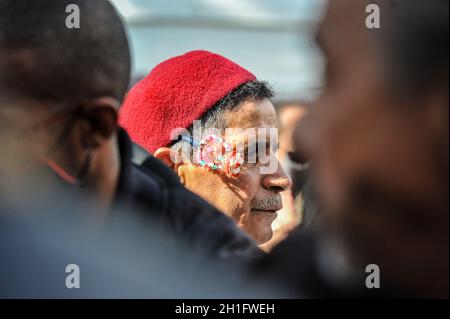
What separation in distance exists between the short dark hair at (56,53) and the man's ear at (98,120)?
2 cm

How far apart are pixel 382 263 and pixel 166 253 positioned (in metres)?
0.41

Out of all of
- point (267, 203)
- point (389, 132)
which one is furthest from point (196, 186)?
point (389, 132)

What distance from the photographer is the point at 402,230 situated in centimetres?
101

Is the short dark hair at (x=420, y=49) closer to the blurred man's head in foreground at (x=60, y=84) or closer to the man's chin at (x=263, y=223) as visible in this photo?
the blurred man's head in foreground at (x=60, y=84)

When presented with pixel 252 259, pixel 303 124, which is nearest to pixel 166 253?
pixel 252 259

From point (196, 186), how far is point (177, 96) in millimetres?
223

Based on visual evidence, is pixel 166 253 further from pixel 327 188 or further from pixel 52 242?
pixel 327 188

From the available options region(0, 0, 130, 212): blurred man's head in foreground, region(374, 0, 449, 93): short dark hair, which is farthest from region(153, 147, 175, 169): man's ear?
region(374, 0, 449, 93): short dark hair

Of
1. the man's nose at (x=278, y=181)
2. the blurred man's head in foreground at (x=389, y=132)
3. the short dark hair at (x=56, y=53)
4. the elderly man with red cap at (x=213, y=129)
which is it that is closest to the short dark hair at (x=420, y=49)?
the blurred man's head in foreground at (x=389, y=132)

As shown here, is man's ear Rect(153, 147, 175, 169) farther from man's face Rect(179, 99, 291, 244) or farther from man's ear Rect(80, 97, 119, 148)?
man's ear Rect(80, 97, 119, 148)

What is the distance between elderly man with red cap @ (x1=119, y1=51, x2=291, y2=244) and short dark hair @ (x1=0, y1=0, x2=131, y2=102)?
35cm

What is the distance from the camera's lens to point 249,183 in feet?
5.42

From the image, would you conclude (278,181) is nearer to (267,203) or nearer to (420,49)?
(267,203)

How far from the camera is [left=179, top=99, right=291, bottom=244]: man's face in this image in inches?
63.1
